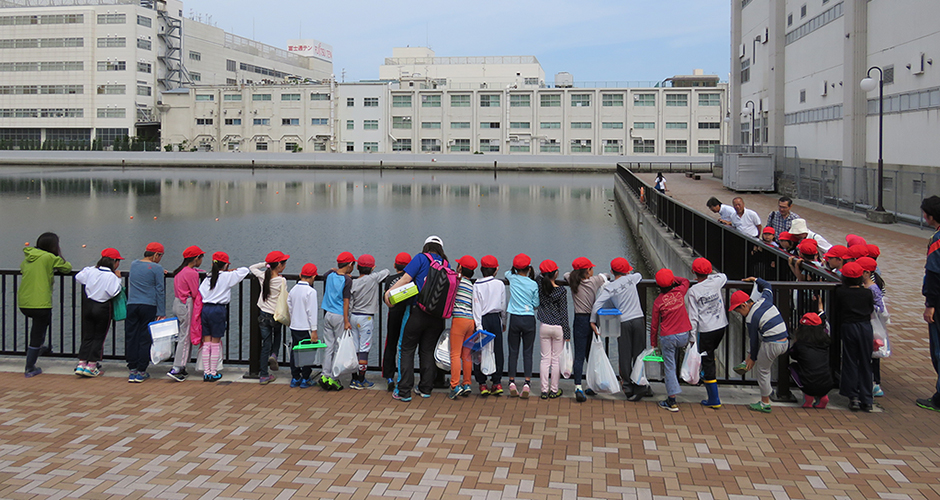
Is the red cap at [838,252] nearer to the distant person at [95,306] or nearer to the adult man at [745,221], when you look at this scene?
the adult man at [745,221]

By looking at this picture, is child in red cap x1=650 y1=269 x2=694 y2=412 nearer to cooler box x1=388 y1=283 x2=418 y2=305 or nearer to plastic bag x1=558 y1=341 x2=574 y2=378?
plastic bag x1=558 y1=341 x2=574 y2=378

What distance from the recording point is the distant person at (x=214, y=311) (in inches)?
349

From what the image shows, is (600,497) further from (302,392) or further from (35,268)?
(35,268)

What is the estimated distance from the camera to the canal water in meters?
30.6

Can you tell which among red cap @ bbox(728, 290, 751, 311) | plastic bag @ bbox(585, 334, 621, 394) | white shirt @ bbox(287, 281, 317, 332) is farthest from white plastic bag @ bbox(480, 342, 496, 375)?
red cap @ bbox(728, 290, 751, 311)

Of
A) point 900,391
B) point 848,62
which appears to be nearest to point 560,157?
point 848,62

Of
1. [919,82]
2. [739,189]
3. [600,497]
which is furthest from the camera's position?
[739,189]

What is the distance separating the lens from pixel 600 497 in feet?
18.9

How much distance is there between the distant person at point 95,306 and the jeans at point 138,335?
0.28 meters

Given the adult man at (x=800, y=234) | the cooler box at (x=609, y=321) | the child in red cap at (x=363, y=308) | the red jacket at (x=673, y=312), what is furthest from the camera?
the adult man at (x=800, y=234)

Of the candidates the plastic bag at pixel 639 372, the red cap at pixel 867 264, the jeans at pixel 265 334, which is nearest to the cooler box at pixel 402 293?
the jeans at pixel 265 334

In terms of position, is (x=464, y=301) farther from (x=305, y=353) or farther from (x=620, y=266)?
(x=305, y=353)

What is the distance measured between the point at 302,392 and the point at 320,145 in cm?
10503

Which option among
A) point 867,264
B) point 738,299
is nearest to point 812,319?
point 738,299
